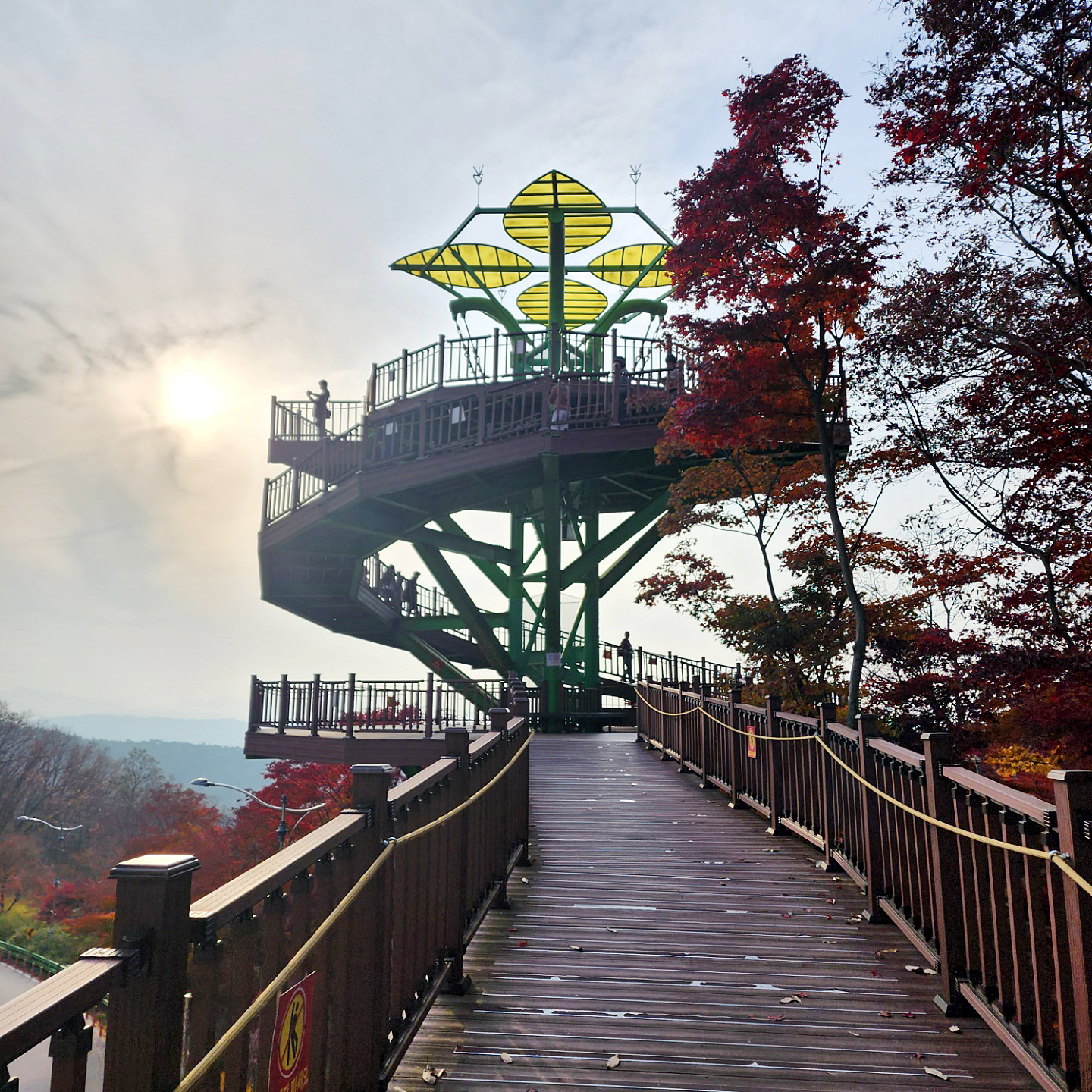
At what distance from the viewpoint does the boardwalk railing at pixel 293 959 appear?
1796 millimetres

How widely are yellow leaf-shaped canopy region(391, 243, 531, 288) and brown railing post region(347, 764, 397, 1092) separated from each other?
24.0 m

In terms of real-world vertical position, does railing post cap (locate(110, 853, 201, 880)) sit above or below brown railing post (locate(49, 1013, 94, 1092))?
above

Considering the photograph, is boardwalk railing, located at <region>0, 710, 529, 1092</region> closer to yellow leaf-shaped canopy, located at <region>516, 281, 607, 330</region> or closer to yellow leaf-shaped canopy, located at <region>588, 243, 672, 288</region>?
yellow leaf-shaped canopy, located at <region>588, 243, 672, 288</region>

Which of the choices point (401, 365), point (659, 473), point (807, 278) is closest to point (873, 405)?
point (807, 278)

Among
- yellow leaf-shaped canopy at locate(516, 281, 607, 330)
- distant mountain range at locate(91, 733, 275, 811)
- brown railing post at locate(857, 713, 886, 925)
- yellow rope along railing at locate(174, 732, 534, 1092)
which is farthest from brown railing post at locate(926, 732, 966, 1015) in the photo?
distant mountain range at locate(91, 733, 275, 811)

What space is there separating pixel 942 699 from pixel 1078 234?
7291 millimetres

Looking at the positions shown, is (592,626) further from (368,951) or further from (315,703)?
(368,951)

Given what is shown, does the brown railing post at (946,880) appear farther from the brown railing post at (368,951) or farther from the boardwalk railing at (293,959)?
the brown railing post at (368,951)

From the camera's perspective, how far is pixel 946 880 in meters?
4.68

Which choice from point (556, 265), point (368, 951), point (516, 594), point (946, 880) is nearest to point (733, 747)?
point (946, 880)

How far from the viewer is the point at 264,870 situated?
2.56m

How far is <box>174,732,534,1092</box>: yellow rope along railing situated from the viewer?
6.39ft

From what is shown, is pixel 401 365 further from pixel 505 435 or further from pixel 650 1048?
pixel 650 1048

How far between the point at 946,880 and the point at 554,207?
21953 mm
